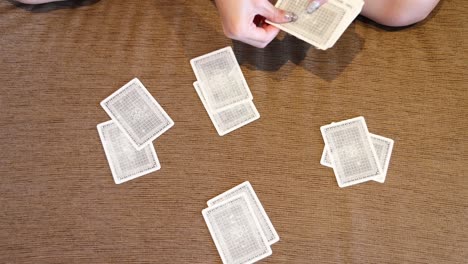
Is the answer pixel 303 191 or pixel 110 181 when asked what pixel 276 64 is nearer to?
pixel 303 191

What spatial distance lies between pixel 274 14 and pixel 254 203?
46cm

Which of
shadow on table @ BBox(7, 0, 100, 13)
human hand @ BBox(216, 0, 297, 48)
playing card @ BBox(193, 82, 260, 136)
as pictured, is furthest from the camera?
shadow on table @ BBox(7, 0, 100, 13)

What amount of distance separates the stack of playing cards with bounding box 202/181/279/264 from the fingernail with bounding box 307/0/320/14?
46 cm

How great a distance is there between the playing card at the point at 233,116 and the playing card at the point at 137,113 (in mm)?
117

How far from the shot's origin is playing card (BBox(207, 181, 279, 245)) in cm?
107

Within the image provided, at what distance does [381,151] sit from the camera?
3.71 feet

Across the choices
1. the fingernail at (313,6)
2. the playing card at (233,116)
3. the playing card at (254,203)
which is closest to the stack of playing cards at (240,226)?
the playing card at (254,203)

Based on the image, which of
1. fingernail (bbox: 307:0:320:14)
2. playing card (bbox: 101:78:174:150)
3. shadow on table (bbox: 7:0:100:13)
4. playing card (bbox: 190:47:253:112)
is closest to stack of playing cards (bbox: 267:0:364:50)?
fingernail (bbox: 307:0:320:14)

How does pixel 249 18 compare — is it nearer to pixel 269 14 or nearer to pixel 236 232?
pixel 269 14

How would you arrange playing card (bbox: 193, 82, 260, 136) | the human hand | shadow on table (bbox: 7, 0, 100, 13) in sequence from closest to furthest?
1. the human hand
2. playing card (bbox: 193, 82, 260, 136)
3. shadow on table (bbox: 7, 0, 100, 13)

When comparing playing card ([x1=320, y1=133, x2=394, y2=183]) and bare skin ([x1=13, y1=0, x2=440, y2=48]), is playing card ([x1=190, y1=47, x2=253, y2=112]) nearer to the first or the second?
bare skin ([x1=13, y1=0, x2=440, y2=48])

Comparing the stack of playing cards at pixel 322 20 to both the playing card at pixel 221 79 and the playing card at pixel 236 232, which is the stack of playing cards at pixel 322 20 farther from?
the playing card at pixel 236 232

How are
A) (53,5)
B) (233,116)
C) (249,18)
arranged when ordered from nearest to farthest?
(249,18)
(233,116)
(53,5)

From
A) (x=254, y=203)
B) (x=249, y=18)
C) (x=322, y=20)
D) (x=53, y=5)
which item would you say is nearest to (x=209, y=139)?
(x=254, y=203)
